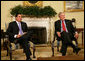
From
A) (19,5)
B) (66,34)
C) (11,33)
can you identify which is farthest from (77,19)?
(11,33)

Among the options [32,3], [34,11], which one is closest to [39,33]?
[34,11]

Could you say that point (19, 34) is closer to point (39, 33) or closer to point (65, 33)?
point (65, 33)

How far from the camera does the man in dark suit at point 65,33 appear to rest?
466cm

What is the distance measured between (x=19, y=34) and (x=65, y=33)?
108 centimetres

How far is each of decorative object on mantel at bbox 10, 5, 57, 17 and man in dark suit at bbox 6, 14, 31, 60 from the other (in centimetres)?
195

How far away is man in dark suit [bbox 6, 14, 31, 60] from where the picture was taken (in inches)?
178

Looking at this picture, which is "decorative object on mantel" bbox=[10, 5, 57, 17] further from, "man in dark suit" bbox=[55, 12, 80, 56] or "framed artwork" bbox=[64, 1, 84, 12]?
"man in dark suit" bbox=[55, 12, 80, 56]

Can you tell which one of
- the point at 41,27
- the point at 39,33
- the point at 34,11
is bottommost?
the point at 39,33

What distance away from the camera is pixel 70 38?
4871mm

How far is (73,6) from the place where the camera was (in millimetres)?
7211

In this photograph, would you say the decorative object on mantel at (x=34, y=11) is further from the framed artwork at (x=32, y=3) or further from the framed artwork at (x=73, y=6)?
the framed artwork at (x=73, y=6)

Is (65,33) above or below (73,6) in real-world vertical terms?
below

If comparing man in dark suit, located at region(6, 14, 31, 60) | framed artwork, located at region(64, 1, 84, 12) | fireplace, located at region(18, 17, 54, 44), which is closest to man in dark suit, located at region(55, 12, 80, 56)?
man in dark suit, located at region(6, 14, 31, 60)

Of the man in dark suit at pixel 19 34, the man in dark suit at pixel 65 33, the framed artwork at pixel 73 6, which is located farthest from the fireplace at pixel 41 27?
the man in dark suit at pixel 19 34
